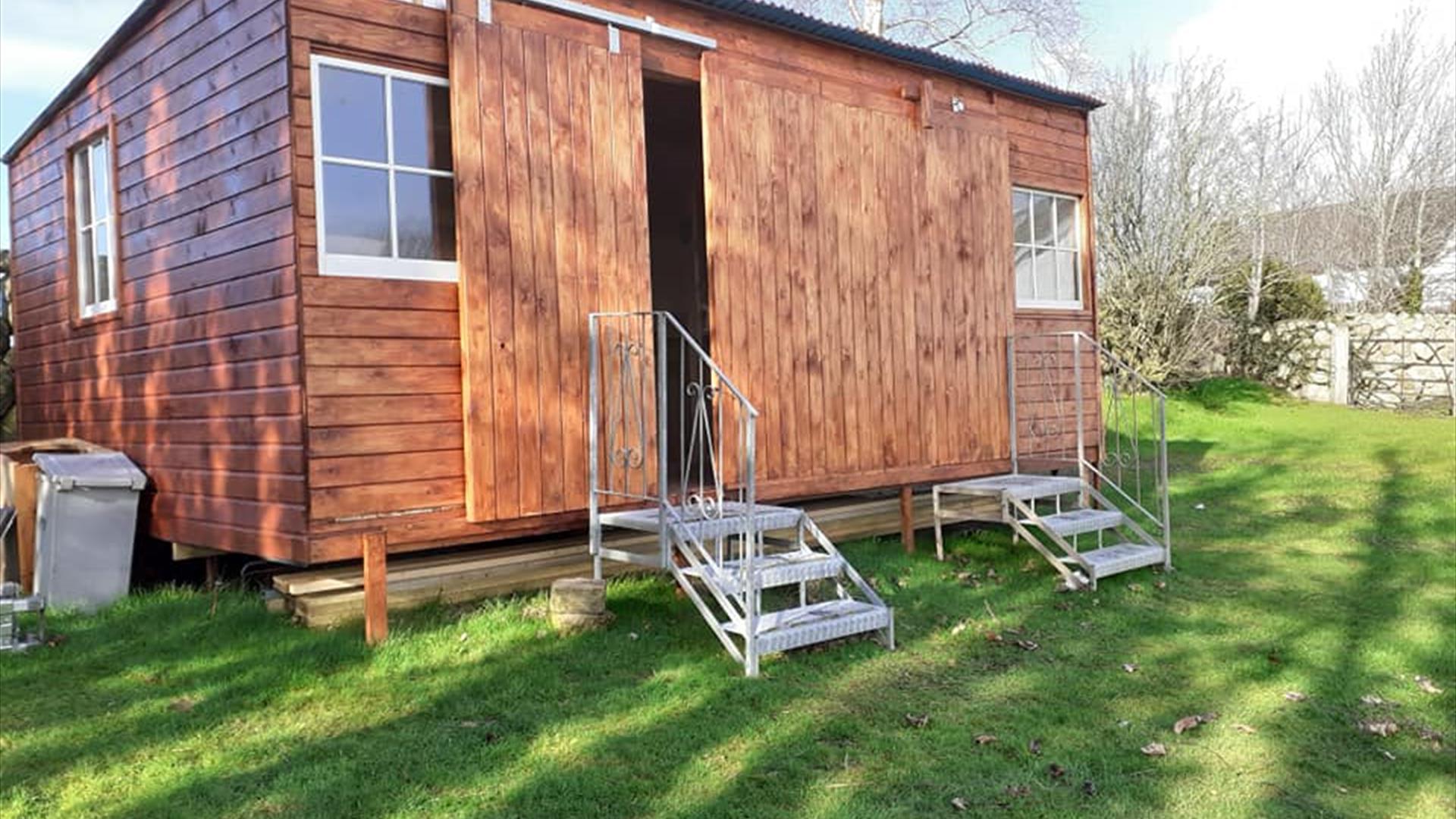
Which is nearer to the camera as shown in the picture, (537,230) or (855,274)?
(537,230)

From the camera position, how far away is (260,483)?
4.89 metres

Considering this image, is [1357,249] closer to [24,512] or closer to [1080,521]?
[1080,521]

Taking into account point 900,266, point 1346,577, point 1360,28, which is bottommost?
point 1346,577

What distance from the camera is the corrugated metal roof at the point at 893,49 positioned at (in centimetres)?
609

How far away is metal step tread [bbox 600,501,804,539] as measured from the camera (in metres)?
4.88

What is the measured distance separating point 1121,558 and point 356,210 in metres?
4.83

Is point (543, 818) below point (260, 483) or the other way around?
below

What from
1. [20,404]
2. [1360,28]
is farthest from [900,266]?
[1360,28]

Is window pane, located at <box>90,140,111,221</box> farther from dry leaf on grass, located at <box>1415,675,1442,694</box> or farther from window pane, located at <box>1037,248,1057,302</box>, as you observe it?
dry leaf on grass, located at <box>1415,675,1442,694</box>

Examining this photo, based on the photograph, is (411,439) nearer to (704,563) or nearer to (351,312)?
(351,312)

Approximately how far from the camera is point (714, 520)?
4.97 meters

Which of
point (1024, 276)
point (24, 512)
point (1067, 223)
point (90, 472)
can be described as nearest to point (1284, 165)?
point (1067, 223)

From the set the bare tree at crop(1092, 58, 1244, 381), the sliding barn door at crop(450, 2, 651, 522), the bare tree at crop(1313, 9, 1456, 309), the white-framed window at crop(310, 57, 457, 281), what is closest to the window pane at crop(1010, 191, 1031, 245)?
the sliding barn door at crop(450, 2, 651, 522)

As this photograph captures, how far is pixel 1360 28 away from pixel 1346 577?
2038 cm
